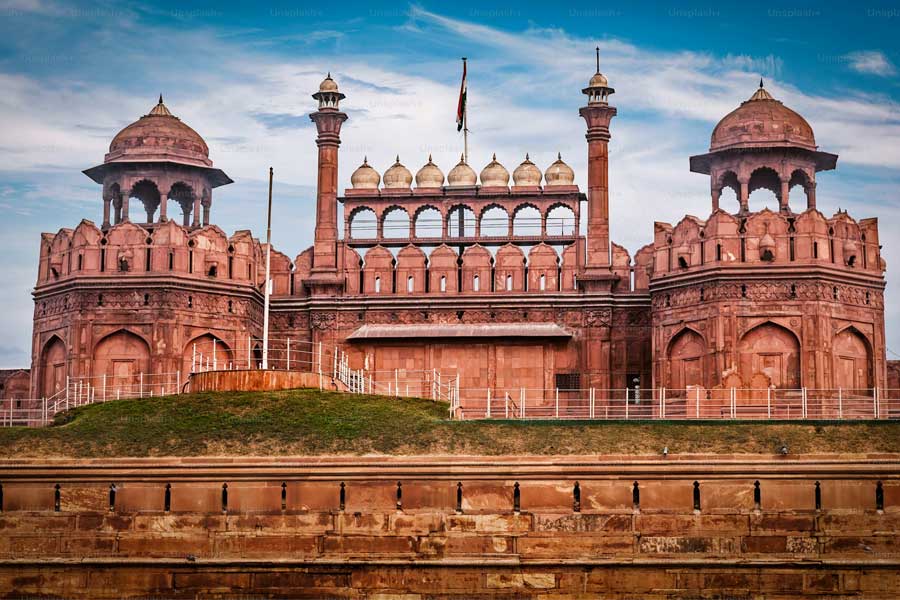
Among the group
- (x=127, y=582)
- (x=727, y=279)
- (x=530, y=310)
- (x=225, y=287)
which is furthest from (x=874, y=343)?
(x=127, y=582)

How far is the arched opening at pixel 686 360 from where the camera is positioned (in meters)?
58.9

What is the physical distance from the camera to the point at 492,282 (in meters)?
63.5

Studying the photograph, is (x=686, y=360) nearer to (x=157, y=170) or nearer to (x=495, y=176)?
(x=495, y=176)

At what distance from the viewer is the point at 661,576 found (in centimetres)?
4528

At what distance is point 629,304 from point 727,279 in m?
4.73

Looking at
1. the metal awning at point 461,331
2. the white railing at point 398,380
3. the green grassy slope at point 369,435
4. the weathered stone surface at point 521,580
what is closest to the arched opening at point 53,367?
the white railing at point 398,380

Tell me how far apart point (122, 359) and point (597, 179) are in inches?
672

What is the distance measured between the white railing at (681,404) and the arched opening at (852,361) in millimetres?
351

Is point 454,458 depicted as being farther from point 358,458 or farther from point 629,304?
point 629,304

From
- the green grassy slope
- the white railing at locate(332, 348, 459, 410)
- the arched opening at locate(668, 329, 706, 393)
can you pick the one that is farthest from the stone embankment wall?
the white railing at locate(332, 348, 459, 410)

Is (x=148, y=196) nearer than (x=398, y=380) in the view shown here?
No

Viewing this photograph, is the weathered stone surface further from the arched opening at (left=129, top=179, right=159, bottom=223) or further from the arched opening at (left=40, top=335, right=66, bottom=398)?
the arched opening at (left=129, top=179, right=159, bottom=223)

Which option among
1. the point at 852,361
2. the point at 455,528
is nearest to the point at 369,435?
the point at 455,528

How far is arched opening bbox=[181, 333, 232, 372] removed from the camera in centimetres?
6059
